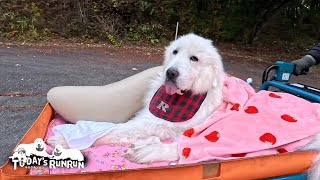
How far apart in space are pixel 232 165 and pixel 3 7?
9646mm

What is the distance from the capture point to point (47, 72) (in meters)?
6.35

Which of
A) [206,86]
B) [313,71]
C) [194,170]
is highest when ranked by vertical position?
[206,86]

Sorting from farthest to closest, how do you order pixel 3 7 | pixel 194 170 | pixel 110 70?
pixel 3 7 < pixel 110 70 < pixel 194 170

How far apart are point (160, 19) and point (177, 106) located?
26.1 feet

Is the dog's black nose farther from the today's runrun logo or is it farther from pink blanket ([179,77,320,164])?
the today's runrun logo

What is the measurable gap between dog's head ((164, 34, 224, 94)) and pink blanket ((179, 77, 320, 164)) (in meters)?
0.25

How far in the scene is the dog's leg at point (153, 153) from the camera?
2154 millimetres

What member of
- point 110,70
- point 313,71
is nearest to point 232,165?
point 110,70

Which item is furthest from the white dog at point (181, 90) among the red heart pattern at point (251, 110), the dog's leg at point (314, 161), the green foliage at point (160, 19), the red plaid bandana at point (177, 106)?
the green foliage at point (160, 19)

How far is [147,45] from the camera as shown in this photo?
9297 millimetres

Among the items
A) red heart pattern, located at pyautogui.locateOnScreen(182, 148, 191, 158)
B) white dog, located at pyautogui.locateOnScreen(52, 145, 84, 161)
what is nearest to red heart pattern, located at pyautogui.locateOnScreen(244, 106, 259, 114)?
red heart pattern, located at pyautogui.locateOnScreen(182, 148, 191, 158)

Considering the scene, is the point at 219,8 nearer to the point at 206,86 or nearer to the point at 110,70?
the point at 110,70

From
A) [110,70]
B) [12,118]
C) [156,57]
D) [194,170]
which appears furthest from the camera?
[156,57]

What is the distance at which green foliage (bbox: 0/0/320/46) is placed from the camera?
9500 millimetres
